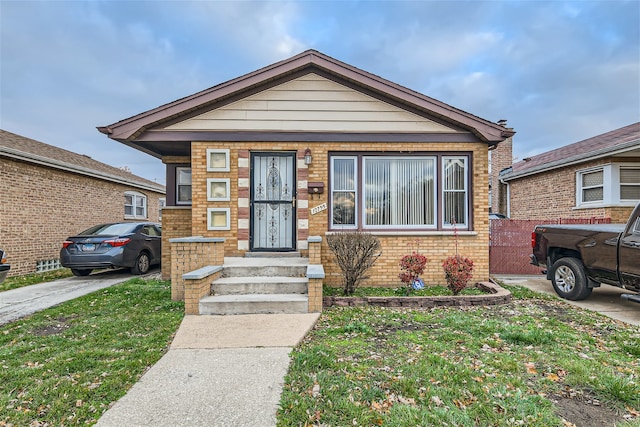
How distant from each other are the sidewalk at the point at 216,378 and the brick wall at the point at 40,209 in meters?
8.15

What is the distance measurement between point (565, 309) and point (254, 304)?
5.34 meters

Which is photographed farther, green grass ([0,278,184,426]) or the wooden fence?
the wooden fence

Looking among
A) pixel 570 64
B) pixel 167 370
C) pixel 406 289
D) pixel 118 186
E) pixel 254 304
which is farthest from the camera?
pixel 570 64

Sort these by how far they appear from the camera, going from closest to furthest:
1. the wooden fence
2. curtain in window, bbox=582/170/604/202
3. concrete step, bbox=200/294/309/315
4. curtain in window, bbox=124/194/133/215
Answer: concrete step, bbox=200/294/309/315 → the wooden fence → curtain in window, bbox=582/170/604/202 → curtain in window, bbox=124/194/133/215

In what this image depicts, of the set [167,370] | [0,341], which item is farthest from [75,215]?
[167,370]

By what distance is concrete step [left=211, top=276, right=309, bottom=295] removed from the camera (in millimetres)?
5570

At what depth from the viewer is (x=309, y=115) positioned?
729 cm

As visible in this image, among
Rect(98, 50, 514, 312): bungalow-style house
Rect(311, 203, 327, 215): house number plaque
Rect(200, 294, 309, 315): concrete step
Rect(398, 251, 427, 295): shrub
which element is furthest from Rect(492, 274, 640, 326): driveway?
Result: Rect(200, 294, 309, 315): concrete step

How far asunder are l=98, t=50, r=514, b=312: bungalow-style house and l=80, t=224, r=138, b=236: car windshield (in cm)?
309

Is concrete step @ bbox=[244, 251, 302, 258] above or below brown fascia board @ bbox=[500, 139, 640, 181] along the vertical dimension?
below

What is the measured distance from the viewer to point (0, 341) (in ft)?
14.0

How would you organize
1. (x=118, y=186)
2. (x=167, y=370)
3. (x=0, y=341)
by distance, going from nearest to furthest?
(x=167, y=370)
(x=0, y=341)
(x=118, y=186)

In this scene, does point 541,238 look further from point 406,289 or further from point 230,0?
point 230,0

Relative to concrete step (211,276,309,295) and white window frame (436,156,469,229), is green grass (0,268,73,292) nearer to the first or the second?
concrete step (211,276,309,295)
